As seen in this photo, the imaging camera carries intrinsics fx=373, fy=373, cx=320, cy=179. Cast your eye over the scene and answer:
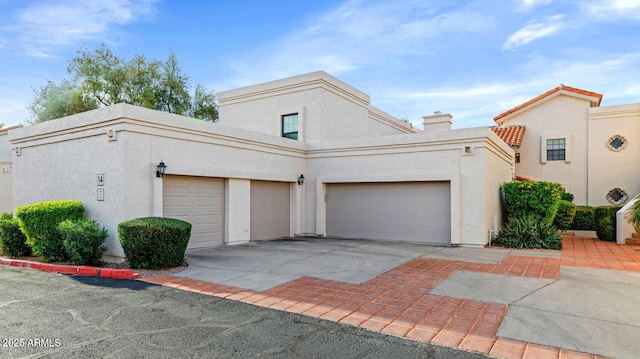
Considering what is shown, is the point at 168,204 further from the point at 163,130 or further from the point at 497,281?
the point at 497,281

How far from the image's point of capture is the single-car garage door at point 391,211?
12.7m

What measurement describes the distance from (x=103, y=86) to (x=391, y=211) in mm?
23912

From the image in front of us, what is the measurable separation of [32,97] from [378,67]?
25.7 meters

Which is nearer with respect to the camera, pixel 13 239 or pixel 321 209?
pixel 13 239

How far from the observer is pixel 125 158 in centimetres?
920

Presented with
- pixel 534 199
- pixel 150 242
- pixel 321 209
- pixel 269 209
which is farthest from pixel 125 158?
pixel 534 199

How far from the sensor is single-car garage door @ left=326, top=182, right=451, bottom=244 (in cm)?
1270

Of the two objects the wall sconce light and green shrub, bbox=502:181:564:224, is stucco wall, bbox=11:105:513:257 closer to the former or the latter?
the wall sconce light

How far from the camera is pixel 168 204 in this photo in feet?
34.2

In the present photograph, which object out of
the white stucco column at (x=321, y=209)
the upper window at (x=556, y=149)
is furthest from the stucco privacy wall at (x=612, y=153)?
the white stucco column at (x=321, y=209)

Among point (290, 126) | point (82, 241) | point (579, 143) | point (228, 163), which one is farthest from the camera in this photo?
point (579, 143)

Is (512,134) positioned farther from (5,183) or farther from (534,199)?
(5,183)

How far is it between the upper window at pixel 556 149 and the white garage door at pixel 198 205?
18.9 metres

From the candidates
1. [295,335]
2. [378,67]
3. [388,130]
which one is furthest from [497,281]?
[388,130]
